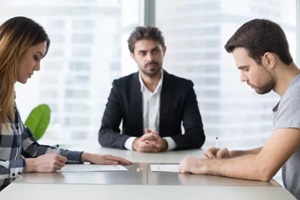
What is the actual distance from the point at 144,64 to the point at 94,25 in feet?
3.19

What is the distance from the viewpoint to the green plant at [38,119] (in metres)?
3.32

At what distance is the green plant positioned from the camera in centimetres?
332

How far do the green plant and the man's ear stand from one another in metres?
1.99

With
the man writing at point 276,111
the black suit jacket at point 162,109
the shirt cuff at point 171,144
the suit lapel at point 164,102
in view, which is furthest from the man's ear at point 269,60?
the suit lapel at point 164,102

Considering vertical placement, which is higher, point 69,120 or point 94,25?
point 94,25

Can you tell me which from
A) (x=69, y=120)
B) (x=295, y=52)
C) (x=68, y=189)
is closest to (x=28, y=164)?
(x=68, y=189)

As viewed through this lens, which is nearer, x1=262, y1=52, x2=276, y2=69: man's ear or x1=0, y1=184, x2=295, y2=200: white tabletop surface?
x1=0, y1=184, x2=295, y2=200: white tabletop surface

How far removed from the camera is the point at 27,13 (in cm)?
388

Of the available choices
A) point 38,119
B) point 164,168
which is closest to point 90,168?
point 164,168

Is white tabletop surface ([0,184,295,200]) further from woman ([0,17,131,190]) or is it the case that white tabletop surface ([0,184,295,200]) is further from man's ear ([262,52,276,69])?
man's ear ([262,52,276,69])

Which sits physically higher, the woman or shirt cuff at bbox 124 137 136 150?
the woman

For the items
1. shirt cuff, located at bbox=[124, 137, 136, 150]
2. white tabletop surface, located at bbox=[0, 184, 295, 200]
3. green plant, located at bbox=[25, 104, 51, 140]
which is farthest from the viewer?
green plant, located at bbox=[25, 104, 51, 140]

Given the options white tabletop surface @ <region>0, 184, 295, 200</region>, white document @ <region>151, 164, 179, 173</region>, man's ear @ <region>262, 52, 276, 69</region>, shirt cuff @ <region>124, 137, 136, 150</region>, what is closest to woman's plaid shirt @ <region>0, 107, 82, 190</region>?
white tabletop surface @ <region>0, 184, 295, 200</region>

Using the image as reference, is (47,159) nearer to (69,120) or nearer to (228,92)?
(69,120)
